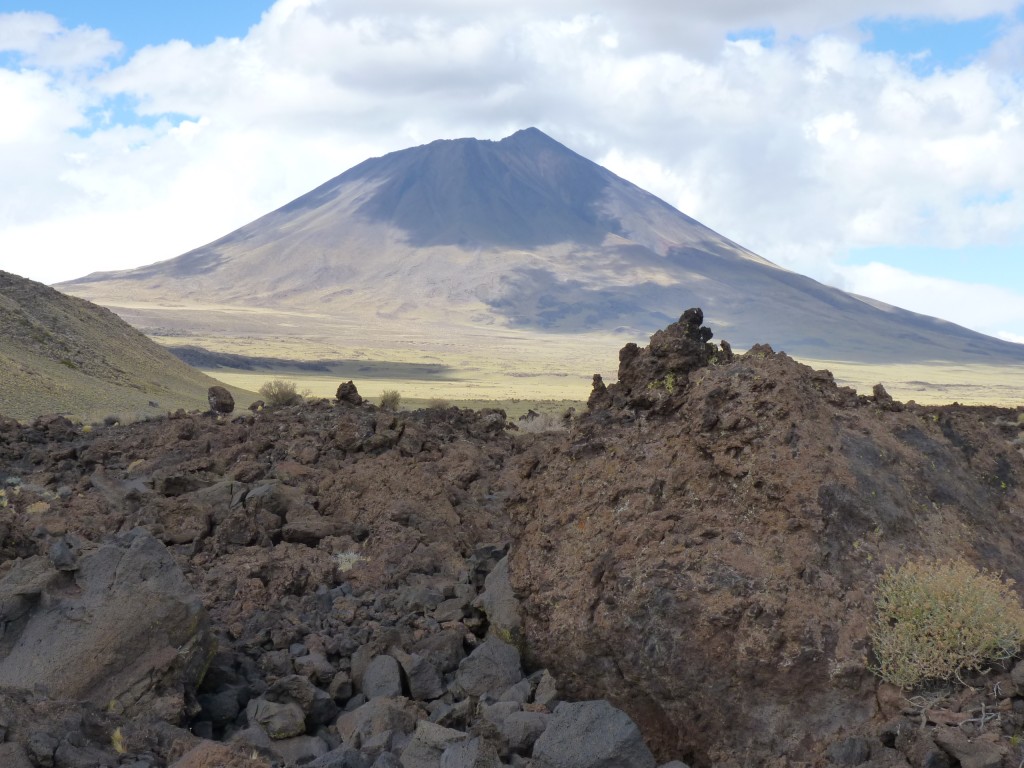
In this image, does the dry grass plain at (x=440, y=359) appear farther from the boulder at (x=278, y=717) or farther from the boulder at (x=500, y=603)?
the boulder at (x=278, y=717)

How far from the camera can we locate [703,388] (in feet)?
22.5

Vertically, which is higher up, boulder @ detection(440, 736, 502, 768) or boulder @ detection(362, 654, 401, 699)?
boulder @ detection(440, 736, 502, 768)

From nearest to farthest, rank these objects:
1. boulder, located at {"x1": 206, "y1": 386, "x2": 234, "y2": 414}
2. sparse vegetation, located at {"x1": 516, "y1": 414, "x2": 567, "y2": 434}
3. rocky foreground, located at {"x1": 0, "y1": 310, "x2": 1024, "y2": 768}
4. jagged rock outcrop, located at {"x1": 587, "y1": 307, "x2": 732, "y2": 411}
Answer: rocky foreground, located at {"x1": 0, "y1": 310, "x2": 1024, "y2": 768}
jagged rock outcrop, located at {"x1": 587, "y1": 307, "x2": 732, "y2": 411}
boulder, located at {"x1": 206, "y1": 386, "x2": 234, "y2": 414}
sparse vegetation, located at {"x1": 516, "y1": 414, "x2": 567, "y2": 434}

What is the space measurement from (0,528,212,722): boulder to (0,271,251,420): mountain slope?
16.5m

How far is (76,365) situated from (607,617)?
94.0 ft

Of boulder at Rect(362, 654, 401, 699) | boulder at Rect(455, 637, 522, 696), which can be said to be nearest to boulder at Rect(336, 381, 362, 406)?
boulder at Rect(362, 654, 401, 699)

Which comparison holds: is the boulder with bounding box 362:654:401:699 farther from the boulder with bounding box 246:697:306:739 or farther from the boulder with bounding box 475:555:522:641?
the boulder with bounding box 475:555:522:641

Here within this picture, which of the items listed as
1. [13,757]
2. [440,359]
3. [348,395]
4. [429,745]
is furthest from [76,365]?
[440,359]

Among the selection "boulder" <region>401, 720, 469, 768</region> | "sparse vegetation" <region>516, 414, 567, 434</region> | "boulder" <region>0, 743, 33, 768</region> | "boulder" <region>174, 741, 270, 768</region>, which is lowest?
"boulder" <region>401, 720, 469, 768</region>

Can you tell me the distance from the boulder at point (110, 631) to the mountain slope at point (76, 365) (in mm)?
16535

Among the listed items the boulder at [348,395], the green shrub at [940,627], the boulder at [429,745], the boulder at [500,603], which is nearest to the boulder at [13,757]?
the boulder at [429,745]

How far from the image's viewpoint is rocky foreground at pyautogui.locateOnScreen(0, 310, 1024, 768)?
205 inches

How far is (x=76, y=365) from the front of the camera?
3100 cm

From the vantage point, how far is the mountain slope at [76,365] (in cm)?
2445
